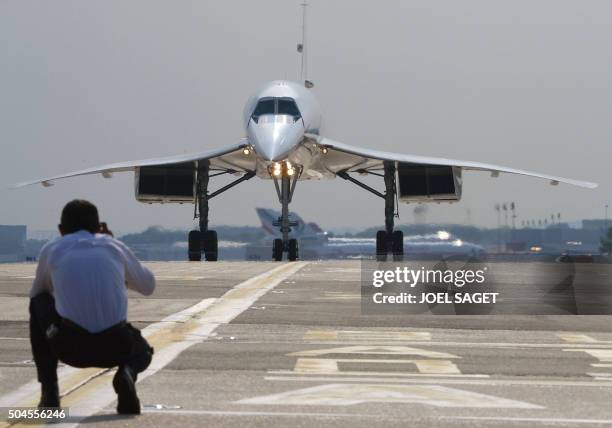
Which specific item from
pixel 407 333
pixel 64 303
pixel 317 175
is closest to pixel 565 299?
pixel 407 333

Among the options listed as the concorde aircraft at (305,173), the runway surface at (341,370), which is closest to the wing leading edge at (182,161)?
the concorde aircraft at (305,173)

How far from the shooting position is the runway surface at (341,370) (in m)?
7.68

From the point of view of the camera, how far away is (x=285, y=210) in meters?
43.8

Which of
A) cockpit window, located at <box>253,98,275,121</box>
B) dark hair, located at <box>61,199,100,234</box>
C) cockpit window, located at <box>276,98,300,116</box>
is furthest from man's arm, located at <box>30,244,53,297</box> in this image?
cockpit window, located at <box>276,98,300,116</box>

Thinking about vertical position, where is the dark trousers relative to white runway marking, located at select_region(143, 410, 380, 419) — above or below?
above

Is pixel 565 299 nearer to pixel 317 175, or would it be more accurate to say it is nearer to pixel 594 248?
pixel 317 175

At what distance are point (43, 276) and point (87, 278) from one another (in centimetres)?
33

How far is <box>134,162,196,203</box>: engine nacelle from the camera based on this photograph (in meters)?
48.4

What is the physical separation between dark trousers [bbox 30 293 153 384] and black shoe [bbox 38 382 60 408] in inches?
1.3

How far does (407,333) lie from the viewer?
45.2 ft

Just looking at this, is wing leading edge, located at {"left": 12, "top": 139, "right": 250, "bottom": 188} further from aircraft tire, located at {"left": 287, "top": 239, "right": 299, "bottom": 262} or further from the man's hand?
the man's hand

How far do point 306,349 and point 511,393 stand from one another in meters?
3.23

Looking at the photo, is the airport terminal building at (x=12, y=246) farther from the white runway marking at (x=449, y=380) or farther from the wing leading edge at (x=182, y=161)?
the white runway marking at (x=449, y=380)

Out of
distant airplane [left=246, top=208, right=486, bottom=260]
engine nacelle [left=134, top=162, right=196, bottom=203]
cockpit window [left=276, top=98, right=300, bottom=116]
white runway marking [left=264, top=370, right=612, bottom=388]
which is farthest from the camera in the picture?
distant airplane [left=246, top=208, right=486, bottom=260]
